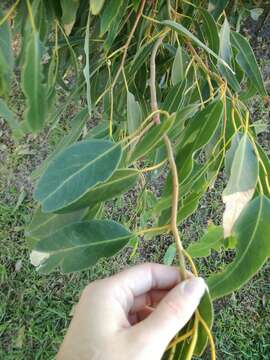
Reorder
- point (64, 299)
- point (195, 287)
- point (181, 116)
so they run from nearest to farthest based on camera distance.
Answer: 1. point (195, 287)
2. point (181, 116)
3. point (64, 299)

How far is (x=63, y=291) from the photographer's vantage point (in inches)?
74.2

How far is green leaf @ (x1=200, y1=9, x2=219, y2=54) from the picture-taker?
0.98 m

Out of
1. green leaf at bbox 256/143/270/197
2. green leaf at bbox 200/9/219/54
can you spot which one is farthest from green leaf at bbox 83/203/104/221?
green leaf at bbox 200/9/219/54

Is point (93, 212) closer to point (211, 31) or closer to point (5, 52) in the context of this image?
point (5, 52)

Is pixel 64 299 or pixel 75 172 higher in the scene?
pixel 75 172

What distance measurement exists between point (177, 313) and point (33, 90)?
364 mm

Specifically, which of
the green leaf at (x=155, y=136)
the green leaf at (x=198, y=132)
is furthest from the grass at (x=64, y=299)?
the green leaf at (x=155, y=136)

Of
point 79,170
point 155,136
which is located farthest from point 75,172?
point 155,136

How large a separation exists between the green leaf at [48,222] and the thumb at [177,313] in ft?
0.65

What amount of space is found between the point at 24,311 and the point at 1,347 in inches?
5.4

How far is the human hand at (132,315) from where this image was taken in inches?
25.0

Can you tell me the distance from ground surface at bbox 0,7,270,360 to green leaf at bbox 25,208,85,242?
42.1 inches

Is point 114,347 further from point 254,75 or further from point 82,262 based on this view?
point 254,75

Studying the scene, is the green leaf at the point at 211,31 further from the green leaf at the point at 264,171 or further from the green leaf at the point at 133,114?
the green leaf at the point at 264,171
